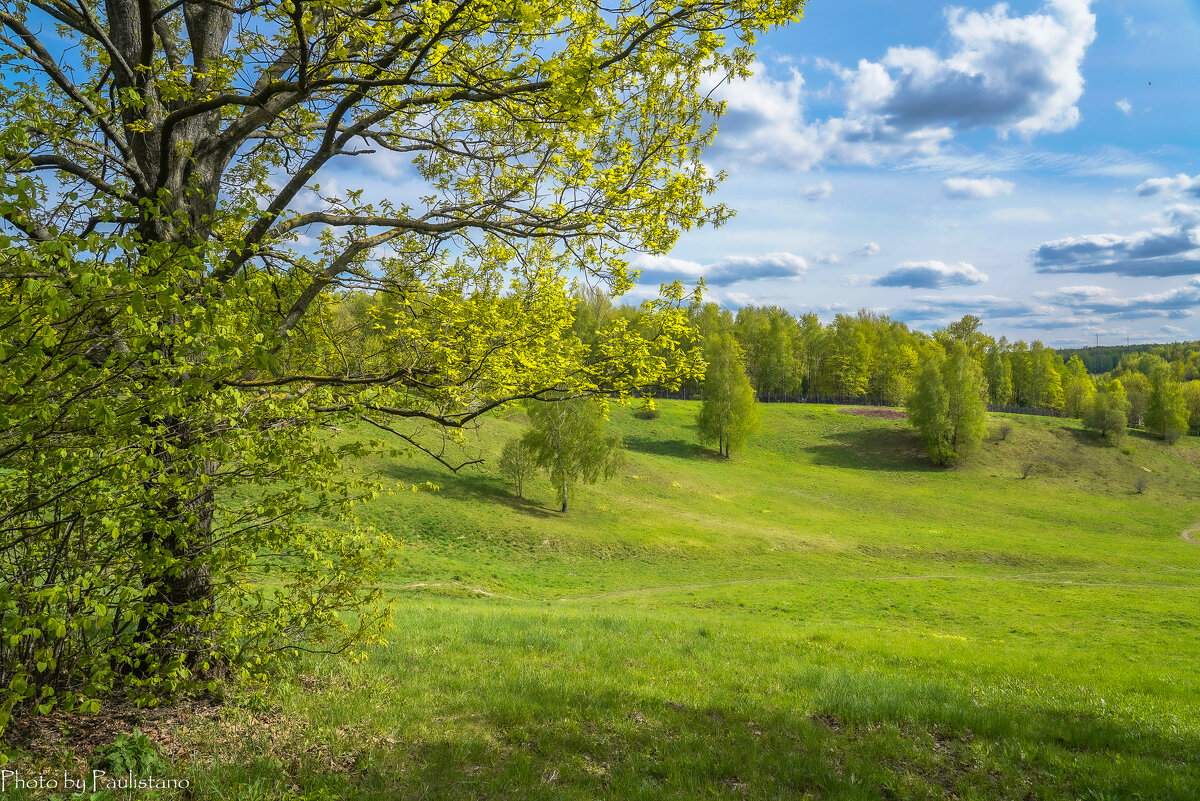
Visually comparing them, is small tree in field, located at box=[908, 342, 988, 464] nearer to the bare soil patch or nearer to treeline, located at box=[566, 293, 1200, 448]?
the bare soil patch

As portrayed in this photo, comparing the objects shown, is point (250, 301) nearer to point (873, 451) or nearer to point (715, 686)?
point (715, 686)

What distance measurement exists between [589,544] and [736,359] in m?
33.6

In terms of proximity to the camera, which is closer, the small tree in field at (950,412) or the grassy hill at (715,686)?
the grassy hill at (715,686)

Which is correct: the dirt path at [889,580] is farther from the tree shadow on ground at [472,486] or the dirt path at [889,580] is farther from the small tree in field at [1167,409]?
the small tree in field at [1167,409]

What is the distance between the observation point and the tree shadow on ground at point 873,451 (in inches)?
2359

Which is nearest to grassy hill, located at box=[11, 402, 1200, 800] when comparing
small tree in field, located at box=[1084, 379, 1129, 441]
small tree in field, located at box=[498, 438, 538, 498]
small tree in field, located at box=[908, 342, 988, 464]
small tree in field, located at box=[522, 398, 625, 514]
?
small tree in field, located at box=[522, 398, 625, 514]

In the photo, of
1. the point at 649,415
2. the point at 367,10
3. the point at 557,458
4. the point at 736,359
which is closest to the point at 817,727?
the point at 367,10

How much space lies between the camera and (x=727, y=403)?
5659cm

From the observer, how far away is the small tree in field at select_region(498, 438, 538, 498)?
34.9 metres

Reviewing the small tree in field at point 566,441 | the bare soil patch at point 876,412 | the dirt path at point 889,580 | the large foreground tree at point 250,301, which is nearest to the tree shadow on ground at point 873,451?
the bare soil patch at point 876,412

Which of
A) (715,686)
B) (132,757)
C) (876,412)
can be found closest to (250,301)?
(132,757)

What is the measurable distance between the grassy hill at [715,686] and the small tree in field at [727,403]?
26.1m

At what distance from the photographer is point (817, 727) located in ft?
21.6

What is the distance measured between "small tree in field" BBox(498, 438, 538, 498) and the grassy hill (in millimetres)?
4251
